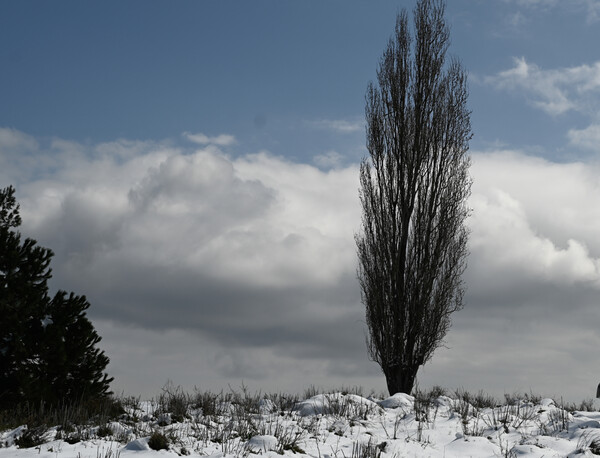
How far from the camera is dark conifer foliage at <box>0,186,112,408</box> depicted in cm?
1342

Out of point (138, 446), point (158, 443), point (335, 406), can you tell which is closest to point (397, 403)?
point (335, 406)

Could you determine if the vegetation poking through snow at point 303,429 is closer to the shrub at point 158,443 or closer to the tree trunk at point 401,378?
the shrub at point 158,443

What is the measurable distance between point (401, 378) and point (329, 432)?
9.77 meters

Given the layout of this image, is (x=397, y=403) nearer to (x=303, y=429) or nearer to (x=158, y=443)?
(x=303, y=429)

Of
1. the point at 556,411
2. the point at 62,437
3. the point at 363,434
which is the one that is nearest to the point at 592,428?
the point at 556,411

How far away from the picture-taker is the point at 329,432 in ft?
26.6

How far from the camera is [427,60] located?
64.1ft

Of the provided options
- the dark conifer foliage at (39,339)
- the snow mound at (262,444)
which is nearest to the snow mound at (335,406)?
the snow mound at (262,444)

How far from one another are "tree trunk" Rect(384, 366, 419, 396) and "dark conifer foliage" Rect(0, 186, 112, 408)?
7.45 m

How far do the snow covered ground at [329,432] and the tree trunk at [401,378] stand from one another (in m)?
6.81

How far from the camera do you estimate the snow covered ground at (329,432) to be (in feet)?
22.8

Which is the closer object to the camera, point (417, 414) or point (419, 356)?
point (417, 414)

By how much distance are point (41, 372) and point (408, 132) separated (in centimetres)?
1176

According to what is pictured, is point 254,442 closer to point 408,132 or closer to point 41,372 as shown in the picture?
point 41,372
